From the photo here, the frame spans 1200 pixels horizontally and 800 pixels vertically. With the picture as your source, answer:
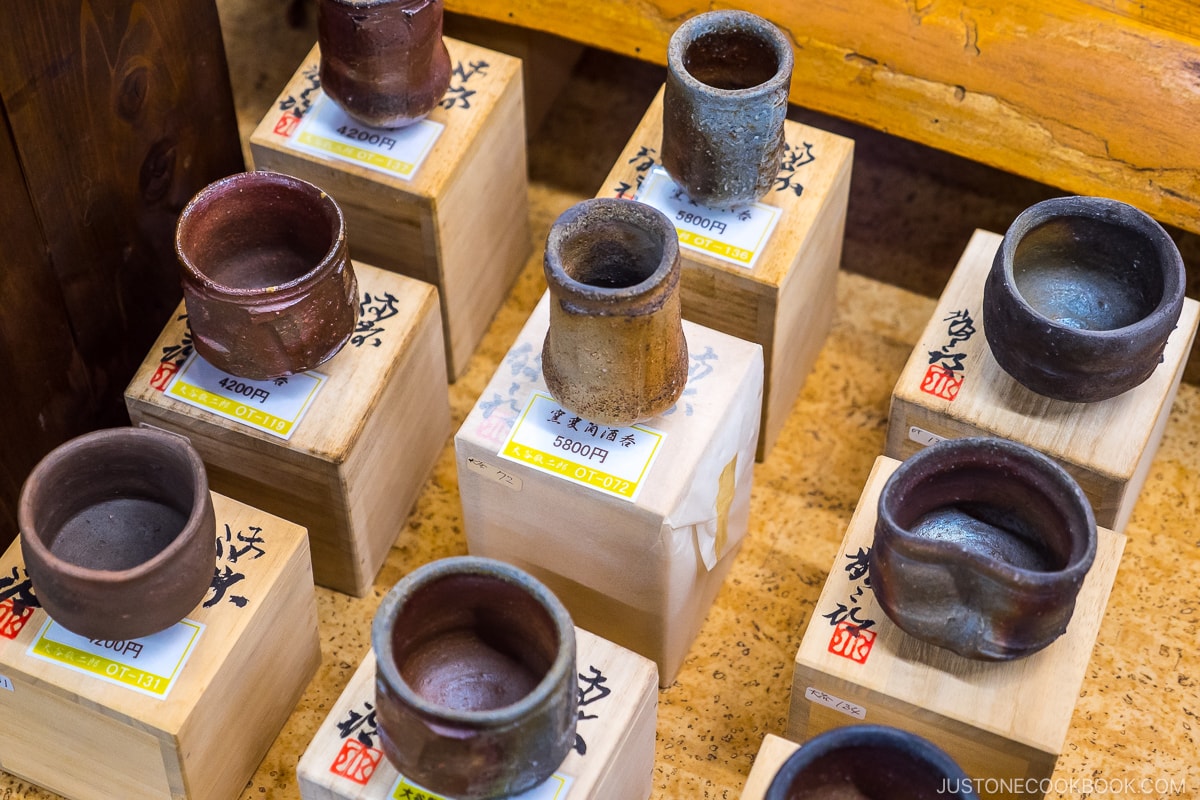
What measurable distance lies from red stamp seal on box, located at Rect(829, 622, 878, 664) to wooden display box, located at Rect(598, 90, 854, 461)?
0.46 m

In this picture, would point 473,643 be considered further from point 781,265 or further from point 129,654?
point 781,265

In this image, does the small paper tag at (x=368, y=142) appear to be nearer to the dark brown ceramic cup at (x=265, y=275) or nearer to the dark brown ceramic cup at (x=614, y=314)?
the dark brown ceramic cup at (x=265, y=275)

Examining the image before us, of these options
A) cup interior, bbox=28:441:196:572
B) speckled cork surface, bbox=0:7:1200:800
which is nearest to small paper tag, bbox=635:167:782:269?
speckled cork surface, bbox=0:7:1200:800

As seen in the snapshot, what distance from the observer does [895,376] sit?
2.40m

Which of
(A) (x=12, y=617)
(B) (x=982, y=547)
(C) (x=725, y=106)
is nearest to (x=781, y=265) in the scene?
(C) (x=725, y=106)

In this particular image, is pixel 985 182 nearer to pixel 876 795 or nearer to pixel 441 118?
pixel 441 118

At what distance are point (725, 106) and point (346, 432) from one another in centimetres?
60

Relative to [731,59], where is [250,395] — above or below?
below

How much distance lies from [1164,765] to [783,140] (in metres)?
0.91

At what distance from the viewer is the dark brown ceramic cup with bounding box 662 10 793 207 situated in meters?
1.88

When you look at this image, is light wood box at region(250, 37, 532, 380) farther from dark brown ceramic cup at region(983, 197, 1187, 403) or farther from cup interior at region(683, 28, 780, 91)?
dark brown ceramic cup at region(983, 197, 1187, 403)


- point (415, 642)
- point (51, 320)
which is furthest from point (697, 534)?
point (51, 320)

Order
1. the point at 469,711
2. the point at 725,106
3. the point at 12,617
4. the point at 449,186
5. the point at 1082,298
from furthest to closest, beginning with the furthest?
the point at 449,186, the point at 1082,298, the point at 725,106, the point at 12,617, the point at 469,711

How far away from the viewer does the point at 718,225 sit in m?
2.04
